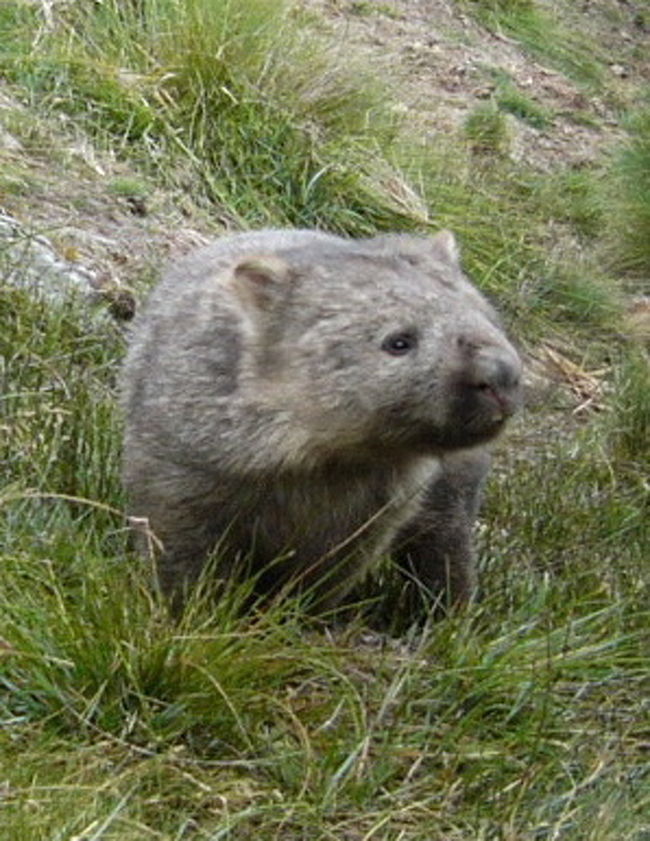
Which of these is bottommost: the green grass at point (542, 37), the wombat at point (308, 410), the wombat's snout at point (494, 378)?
the green grass at point (542, 37)

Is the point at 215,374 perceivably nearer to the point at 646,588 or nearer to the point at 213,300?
the point at 213,300

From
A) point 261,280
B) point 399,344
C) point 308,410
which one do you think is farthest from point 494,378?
point 261,280

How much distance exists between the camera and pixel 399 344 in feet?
15.0

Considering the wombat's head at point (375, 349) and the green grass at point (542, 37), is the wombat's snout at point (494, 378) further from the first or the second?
the green grass at point (542, 37)

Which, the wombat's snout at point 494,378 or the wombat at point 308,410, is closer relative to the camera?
the wombat's snout at point 494,378

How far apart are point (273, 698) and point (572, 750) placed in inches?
26.0

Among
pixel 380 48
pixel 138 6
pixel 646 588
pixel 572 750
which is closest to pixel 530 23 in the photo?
pixel 380 48

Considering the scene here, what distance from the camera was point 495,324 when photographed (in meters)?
4.76

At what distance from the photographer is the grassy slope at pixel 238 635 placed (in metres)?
4.06

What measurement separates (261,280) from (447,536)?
37.6 inches

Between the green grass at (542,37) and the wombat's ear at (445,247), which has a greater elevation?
the wombat's ear at (445,247)

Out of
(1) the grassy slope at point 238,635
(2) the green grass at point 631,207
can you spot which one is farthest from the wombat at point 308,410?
(2) the green grass at point 631,207

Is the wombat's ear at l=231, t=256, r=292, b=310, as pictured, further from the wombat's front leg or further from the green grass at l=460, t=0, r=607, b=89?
the green grass at l=460, t=0, r=607, b=89

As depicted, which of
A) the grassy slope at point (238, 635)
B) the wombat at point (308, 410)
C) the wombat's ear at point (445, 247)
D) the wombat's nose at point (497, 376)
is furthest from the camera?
the wombat's ear at point (445, 247)
